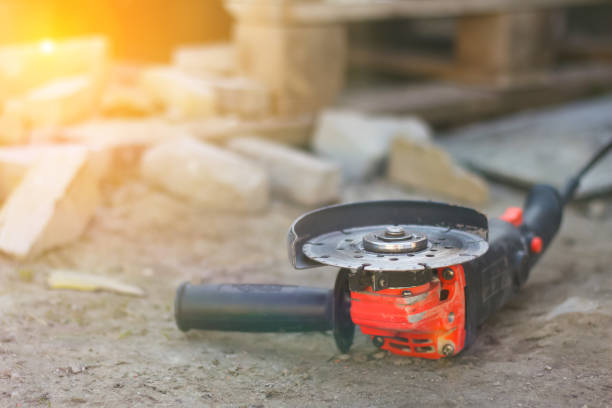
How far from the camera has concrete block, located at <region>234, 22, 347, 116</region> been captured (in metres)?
4.79

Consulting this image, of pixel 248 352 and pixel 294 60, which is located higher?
pixel 294 60

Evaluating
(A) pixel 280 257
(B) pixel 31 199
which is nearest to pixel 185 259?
(A) pixel 280 257

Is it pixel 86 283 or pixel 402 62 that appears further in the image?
pixel 402 62

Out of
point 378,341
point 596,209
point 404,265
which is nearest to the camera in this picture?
point 404,265

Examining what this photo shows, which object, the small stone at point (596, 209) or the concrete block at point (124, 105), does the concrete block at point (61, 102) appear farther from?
the small stone at point (596, 209)

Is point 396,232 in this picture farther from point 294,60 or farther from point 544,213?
point 294,60

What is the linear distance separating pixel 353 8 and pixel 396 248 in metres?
3.15

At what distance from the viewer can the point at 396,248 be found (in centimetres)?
203

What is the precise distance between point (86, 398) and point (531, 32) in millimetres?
4601

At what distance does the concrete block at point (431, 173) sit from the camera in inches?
164

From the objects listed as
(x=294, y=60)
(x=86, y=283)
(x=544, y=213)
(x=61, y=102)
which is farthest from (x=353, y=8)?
(x=86, y=283)

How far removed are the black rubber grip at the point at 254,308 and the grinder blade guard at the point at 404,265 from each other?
134 mm

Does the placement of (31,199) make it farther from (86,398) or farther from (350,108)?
(350,108)

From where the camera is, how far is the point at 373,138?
4637 mm
